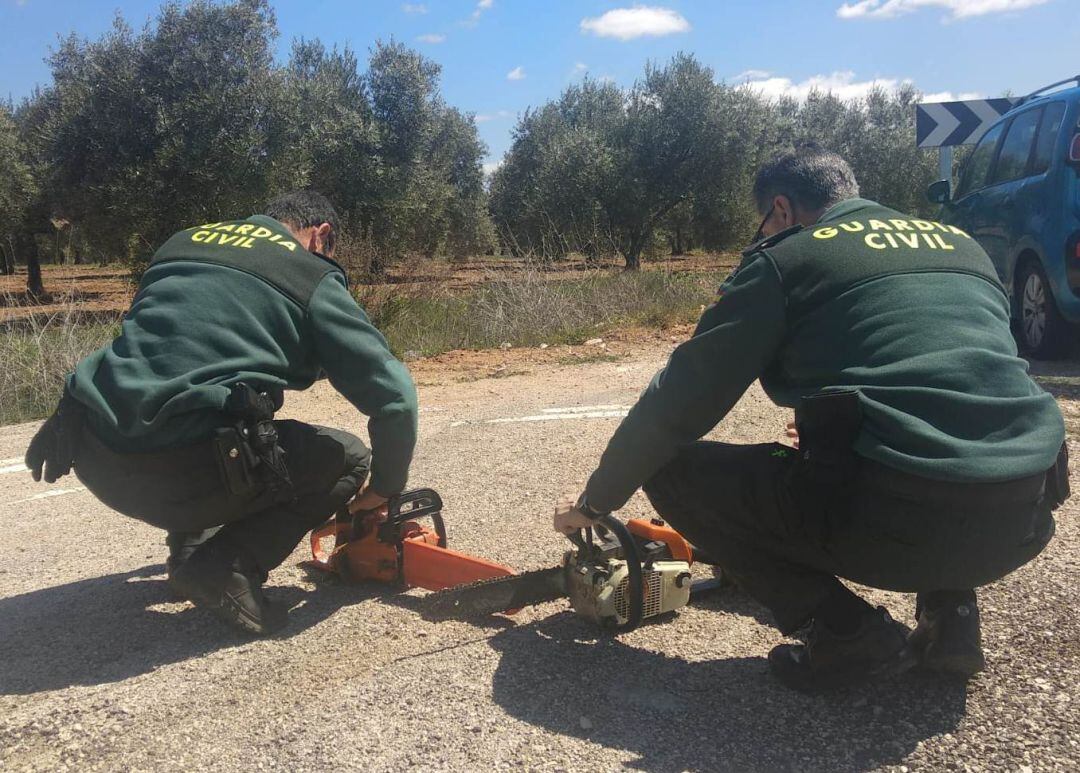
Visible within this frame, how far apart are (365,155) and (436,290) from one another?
10648 millimetres

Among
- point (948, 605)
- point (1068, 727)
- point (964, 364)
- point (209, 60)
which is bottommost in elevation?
point (1068, 727)

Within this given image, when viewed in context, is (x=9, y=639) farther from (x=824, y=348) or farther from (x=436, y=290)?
(x=436, y=290)

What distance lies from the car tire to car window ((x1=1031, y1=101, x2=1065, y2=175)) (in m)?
0.76

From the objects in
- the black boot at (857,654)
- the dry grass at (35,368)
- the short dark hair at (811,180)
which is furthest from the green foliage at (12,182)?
the black boot at (857,654)

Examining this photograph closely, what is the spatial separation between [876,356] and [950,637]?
32.1 inches

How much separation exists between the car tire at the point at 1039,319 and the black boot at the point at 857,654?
5.30m

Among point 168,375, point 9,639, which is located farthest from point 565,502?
point 9,639

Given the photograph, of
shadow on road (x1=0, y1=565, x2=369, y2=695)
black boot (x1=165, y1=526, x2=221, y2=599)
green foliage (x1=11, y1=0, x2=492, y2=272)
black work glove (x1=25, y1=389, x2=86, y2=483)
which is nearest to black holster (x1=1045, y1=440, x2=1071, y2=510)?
shadow on road (x1=0, y1=565, x2=369, y2=695)

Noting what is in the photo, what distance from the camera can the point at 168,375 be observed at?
2.66 metres

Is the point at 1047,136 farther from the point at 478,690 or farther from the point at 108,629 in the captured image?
the point at 108,629

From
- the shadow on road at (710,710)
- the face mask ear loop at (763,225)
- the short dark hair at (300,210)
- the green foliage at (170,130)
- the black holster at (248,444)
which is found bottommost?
the shadow on road at (710,710)

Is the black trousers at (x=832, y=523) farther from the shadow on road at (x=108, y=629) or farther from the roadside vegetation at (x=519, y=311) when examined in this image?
the roadside vegetation at (x=519, y=311)

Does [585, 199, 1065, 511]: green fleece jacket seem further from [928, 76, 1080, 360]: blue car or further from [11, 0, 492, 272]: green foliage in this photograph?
[11, 0, 492, 272]: green foliage

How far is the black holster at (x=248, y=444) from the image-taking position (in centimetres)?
263
